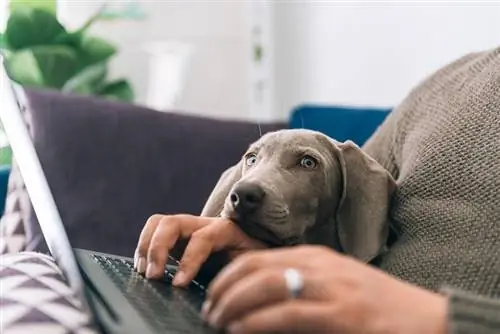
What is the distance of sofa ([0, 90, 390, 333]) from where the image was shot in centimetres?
130

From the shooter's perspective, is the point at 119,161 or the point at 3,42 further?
the point at 3,42

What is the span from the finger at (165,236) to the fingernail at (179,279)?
0.06ft

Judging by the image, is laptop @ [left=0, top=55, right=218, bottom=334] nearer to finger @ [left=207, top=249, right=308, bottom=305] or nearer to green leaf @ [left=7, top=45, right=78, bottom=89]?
finger @ [left=207, top=249, right=308, bottom=305]

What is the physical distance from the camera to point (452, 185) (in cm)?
87

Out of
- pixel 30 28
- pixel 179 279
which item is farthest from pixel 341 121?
pixel 179 279

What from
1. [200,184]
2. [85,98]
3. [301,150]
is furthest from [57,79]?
[301,150]

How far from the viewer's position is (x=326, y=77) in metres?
2.25

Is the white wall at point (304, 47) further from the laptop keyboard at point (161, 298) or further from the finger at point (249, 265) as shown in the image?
the finger at point (249, 265)

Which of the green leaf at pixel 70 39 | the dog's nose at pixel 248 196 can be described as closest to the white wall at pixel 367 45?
the green leaf at pixel 70 39

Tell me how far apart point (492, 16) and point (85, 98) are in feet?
2.79

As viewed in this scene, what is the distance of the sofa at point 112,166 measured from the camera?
51.0 inches

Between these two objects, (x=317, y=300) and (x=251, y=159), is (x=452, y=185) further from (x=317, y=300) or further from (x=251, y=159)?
(x=317, y=300)

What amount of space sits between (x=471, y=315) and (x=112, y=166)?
901 millimetres

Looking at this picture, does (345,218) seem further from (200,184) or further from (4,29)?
(4,29)
